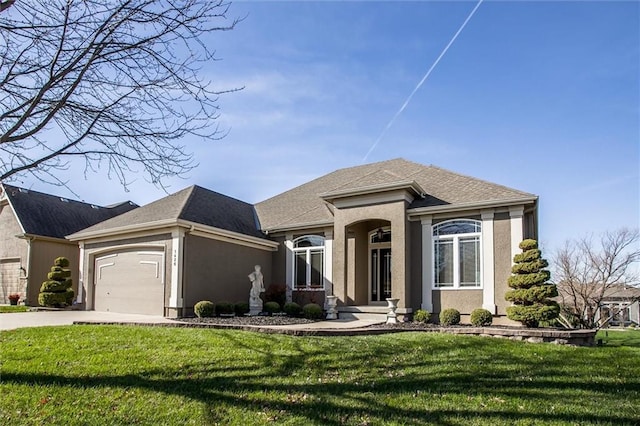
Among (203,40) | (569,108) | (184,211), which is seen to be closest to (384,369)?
(203,40)

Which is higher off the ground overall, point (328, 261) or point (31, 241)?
point (31, 241)

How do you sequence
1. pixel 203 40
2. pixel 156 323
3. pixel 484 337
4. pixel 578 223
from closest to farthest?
pixel 203 40 → pixel 484 337 → pixel 156 323 → pixel 578 223

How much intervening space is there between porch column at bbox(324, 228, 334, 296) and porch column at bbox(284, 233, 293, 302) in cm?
164

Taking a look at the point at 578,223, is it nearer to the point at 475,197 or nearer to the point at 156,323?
the point at 475,197

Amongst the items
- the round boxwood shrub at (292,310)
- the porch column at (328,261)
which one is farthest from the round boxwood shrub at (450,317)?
the round boxwood shrub at (292,310)

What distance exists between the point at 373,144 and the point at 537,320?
11399mm

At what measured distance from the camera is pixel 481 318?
12602 millimetres

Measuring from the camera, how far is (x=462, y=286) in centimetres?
1400

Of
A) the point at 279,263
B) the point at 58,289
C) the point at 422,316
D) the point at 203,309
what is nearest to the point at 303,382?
the point at 422,316

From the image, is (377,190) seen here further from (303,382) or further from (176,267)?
(303,382)

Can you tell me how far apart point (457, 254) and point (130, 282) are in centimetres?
1115

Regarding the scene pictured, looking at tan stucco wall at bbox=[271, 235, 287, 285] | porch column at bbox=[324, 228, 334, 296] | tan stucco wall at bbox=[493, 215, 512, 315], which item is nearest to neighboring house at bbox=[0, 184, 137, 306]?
tan stucco wall at bbox=[271, 235, 287, 285]

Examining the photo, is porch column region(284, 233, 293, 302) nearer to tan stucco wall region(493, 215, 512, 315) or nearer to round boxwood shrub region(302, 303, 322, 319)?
round boxwood shrub region(302, 303, 322, 319)

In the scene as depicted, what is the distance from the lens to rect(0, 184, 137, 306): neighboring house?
2180cm
